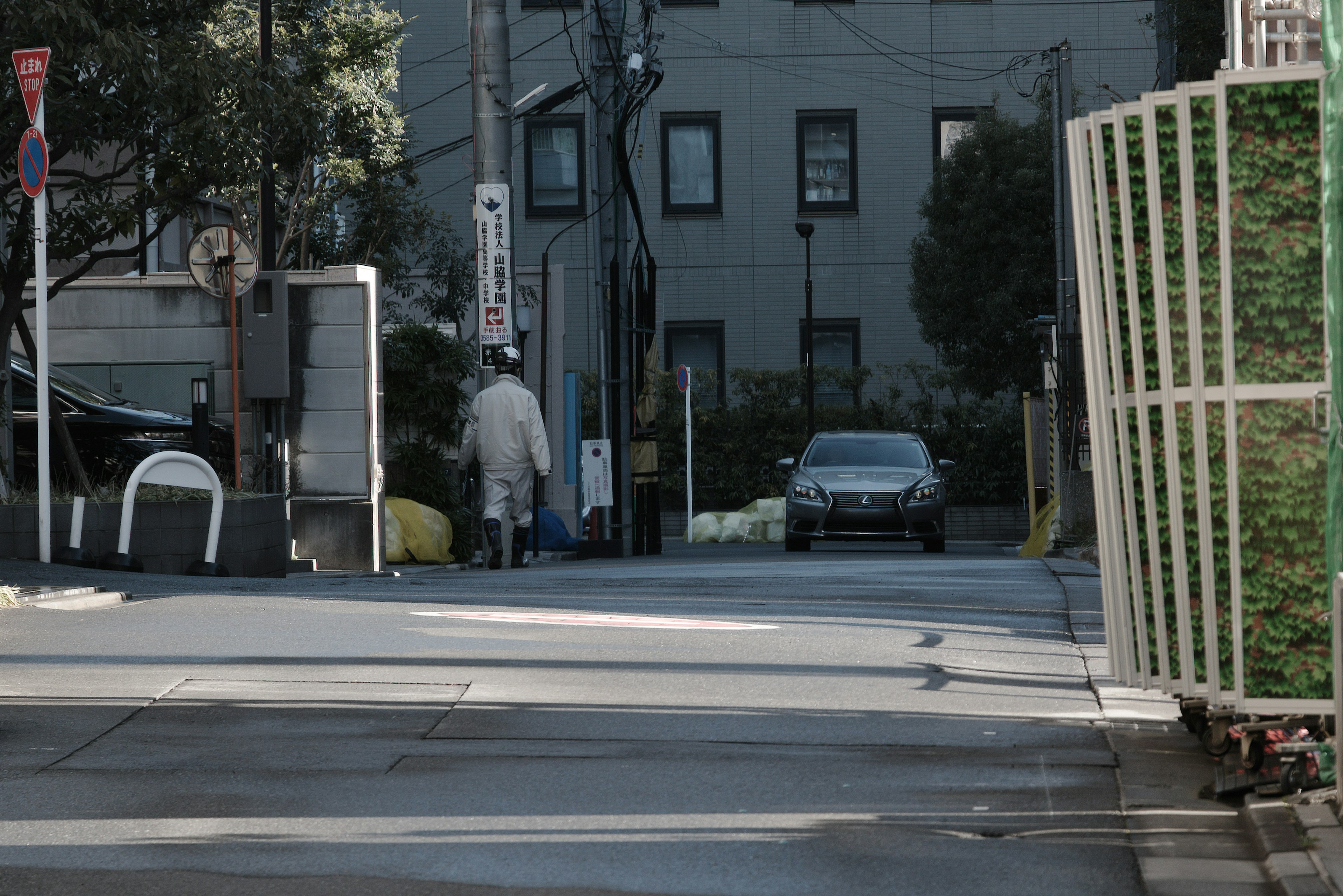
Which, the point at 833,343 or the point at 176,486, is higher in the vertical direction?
the point at 833,343

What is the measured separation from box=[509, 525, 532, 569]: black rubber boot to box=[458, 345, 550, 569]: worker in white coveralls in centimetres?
11

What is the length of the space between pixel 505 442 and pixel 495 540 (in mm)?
886

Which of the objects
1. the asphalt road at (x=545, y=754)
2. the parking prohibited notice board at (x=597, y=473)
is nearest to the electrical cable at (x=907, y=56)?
the parking prohibited notice board at (x=597, y=473)

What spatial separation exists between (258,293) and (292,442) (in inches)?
56.9

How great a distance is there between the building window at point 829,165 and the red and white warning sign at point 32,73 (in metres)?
21.1

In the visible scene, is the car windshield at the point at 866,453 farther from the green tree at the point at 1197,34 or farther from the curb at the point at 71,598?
the curb at the point at 71,598

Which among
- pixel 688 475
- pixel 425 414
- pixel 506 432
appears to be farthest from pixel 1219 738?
pixel 688 475

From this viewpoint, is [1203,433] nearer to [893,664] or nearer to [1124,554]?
[1124,554]

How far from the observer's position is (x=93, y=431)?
556 inches

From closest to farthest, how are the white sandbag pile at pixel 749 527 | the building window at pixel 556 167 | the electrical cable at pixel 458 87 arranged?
1. the white sandbag pile at pixel 749 527
2. the electrical cable at pixel 458 87
3. the building window at pixel 556 167

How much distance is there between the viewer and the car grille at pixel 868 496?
18484 millimetres

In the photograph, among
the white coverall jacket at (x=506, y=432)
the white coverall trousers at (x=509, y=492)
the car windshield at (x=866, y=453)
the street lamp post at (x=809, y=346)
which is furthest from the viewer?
the street lamp post at (x=809, y=346)

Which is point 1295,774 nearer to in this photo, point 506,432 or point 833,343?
point 506,432

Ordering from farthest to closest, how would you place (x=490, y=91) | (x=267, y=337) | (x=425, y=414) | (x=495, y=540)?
(x=425, y=414), (x=267, y=337), (x=490, y=91), (x=495, y=540)
